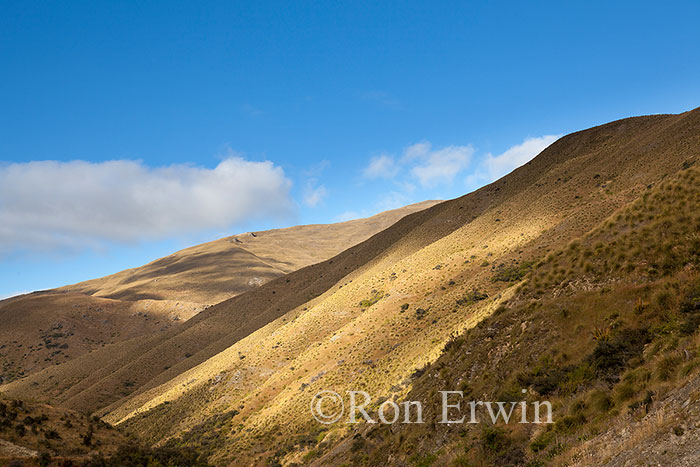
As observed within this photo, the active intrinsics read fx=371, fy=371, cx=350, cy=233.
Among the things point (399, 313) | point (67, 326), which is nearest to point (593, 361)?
point (399, 313)

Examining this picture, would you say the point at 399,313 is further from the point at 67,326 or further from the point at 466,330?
the point at 67,326

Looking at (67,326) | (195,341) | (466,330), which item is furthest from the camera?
(67,326)

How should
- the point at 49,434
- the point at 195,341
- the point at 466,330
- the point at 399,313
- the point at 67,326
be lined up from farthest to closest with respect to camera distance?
the point at 67,326, the point at 195,341, the point at 399,313, the point at 466,330, the point at 49,434

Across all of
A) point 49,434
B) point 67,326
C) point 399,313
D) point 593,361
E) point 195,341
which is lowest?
point 399,313

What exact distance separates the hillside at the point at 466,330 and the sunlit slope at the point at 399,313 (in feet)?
0.76

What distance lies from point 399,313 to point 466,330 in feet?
50.8

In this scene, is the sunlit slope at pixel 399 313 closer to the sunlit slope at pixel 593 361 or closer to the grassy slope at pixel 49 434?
the sunlit slope at pixel 593 361

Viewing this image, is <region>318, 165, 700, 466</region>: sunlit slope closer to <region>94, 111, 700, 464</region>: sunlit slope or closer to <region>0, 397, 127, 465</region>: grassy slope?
<region>94, 111, 700, 464</region>: sunlit slope

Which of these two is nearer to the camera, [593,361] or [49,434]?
[593,361]

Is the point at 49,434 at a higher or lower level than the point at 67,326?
lower

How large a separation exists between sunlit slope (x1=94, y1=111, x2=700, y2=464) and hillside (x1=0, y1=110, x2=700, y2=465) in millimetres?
231

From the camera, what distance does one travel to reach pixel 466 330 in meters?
22.8

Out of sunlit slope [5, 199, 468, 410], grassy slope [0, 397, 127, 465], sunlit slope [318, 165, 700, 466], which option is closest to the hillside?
sunlit slope [318, 165, 700, 466]

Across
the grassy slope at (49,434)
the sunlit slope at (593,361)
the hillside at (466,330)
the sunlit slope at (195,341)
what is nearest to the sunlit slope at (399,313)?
the hillside at (466,330)
